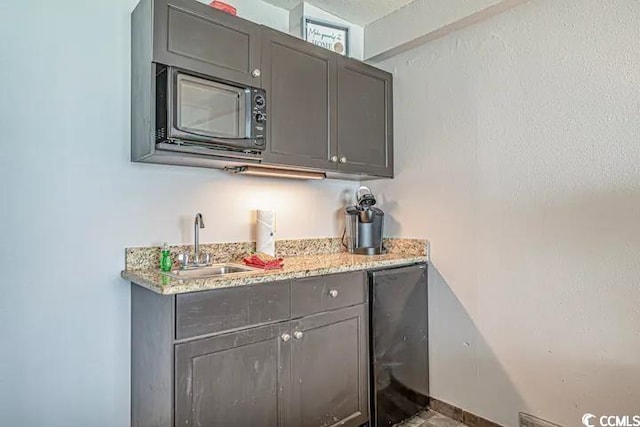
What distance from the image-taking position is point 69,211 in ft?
5.59

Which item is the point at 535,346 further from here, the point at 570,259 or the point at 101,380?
the point at 101,380

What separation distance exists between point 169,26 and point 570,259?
2.09m

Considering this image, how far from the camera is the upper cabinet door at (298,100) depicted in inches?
78.2

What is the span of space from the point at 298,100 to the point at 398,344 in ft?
4.78

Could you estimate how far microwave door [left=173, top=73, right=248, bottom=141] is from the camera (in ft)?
5.42

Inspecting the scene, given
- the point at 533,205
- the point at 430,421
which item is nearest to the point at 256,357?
the point at 430,421

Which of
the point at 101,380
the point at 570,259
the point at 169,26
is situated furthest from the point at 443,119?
the point at 101,380

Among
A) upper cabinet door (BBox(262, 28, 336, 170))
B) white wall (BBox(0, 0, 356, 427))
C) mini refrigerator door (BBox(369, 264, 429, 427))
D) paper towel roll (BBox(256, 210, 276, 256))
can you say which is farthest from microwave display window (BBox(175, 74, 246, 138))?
mini refrigerator door (BBox(369, 264, 429, 427))

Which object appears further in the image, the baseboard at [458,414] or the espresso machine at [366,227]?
the espresso machine at [366,227]

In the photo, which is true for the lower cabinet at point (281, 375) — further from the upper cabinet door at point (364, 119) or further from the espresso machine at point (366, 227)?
the upper cabinet door at point (364, 119)

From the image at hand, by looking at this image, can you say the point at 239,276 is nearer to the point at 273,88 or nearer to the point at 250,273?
the point at 250,273

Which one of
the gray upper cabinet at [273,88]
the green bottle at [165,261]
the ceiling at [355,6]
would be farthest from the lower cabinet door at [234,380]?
the ceiling at [355,6]

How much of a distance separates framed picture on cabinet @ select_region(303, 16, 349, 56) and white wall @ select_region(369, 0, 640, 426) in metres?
0.43

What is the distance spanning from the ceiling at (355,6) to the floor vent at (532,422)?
2.38m
